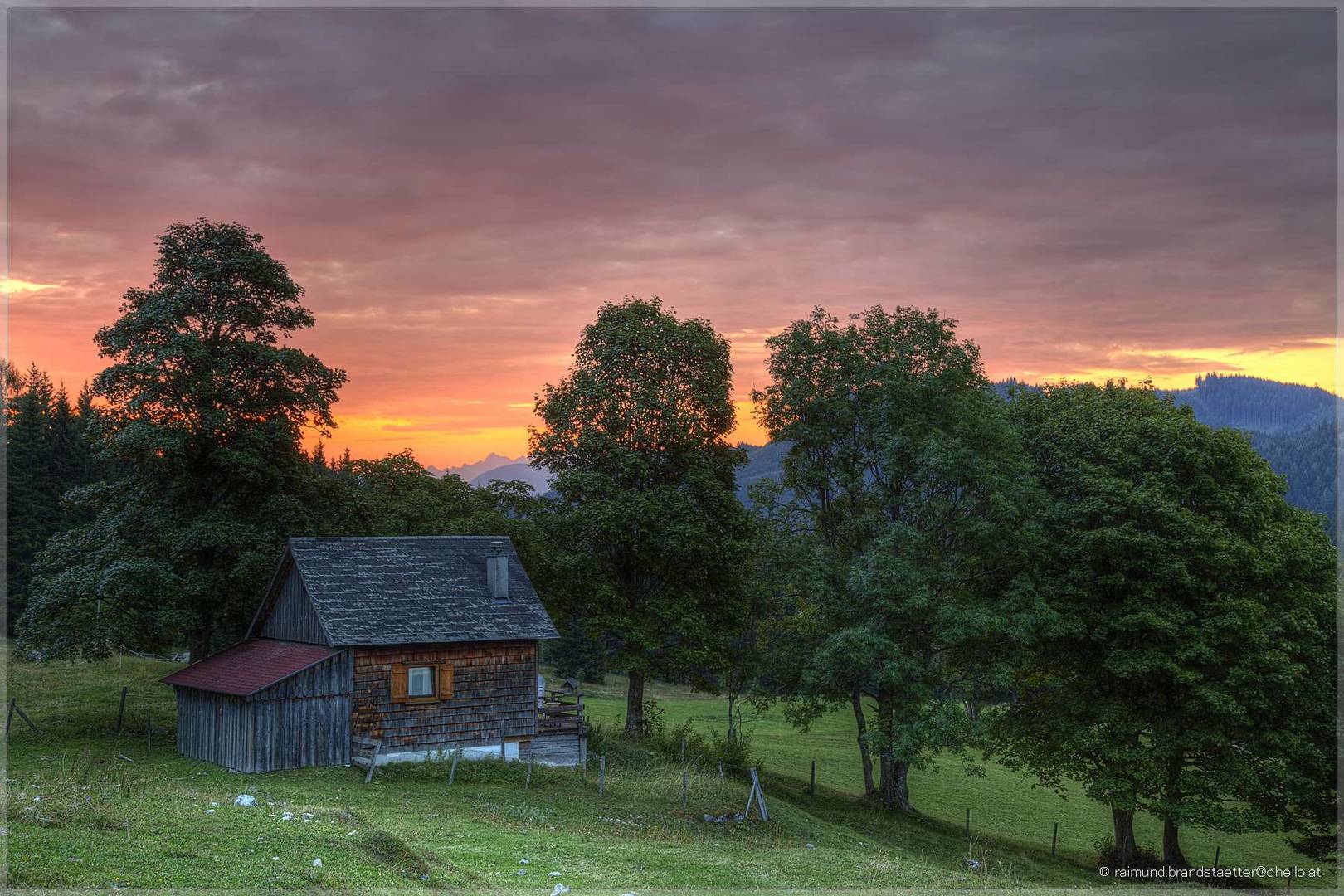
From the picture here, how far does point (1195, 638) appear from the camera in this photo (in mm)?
31094

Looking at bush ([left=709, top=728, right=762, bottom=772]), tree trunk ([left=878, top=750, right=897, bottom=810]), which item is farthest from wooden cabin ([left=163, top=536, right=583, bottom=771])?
tree trunk ([left=878, top=750, right=897, bottom=810])

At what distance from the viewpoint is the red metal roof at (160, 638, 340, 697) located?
98.0ft

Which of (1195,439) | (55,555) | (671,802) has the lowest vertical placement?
(671,802)

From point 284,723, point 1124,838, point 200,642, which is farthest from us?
point 200,642

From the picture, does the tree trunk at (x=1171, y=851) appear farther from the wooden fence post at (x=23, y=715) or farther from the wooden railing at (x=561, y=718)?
the wooden fence post at (x=23, y=715)

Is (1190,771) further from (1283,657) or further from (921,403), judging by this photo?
(921,403)

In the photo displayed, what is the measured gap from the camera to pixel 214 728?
3064cm

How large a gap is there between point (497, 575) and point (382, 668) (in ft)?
17.7

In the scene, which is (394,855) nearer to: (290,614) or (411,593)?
(411,593)

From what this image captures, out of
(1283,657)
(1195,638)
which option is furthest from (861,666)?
(1283,657)

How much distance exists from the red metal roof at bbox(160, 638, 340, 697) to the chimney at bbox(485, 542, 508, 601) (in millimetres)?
6131

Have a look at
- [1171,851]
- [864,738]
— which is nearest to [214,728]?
[864,738]

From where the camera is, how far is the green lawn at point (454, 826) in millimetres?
15273

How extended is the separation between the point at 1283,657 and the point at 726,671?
2014cm
